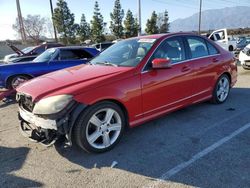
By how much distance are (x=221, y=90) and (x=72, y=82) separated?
3547mm

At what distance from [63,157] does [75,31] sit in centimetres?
3962

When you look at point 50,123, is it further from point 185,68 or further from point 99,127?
point 185,68

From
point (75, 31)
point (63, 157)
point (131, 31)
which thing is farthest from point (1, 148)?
point (131, 31)

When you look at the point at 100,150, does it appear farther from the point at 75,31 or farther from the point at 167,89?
the point at 75,31

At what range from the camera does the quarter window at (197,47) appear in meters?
4.99

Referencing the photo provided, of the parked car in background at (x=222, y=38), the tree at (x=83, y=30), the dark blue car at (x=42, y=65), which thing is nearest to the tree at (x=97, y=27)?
the tree at (x=83, y=30)

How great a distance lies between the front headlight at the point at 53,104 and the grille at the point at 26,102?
29 cm

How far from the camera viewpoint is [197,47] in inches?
203

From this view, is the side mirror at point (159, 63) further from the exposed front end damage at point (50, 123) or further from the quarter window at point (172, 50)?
the exposed front end damage at point (50, 123)

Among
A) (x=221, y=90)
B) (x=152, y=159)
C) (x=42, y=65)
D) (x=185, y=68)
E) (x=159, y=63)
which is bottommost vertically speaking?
(x=152, y=159)

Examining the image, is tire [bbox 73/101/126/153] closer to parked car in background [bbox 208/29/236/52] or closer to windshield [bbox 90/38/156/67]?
windshield [bbox 90/38/156/67]

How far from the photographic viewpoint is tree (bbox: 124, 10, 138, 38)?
146 feet

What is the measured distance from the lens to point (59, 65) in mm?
7820

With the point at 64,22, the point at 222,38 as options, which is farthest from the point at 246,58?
the point at 64,22
